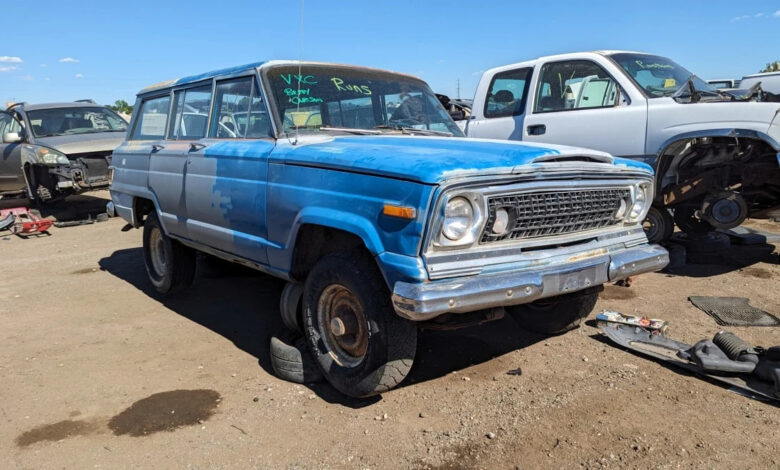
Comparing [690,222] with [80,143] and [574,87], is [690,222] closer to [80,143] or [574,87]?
[574,87]

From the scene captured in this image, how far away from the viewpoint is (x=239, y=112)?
4.28 meters

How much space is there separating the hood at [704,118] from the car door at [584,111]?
0.35 ft

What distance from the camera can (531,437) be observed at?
9.80 ft

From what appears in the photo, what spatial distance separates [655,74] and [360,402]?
15.9ft

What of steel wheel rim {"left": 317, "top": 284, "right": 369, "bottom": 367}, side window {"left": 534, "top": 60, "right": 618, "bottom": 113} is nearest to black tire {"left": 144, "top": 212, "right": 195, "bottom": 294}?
steel wheel rim {"left": 317, "top": 284, "right": 369, "bottom": 367}

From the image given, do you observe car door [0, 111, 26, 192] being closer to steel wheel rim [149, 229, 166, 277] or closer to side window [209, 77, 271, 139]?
steel wheel rim [149, 229, 166, 277]

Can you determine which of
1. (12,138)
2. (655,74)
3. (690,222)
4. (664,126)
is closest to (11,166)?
(12,138)

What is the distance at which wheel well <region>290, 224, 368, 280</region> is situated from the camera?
3455mm

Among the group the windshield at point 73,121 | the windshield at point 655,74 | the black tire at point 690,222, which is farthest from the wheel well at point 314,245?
the windshield at point 73,121

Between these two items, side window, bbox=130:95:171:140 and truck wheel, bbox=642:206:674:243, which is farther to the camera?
truck wheel, bbox=642:206:674:243

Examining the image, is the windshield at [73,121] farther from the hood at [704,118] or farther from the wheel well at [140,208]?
the hood at [704,118]

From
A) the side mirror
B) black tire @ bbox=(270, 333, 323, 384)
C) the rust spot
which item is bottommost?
the rust spot

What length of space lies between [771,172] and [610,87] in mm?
1712

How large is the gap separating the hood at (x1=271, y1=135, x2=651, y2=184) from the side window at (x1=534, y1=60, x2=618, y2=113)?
2.77 meters
